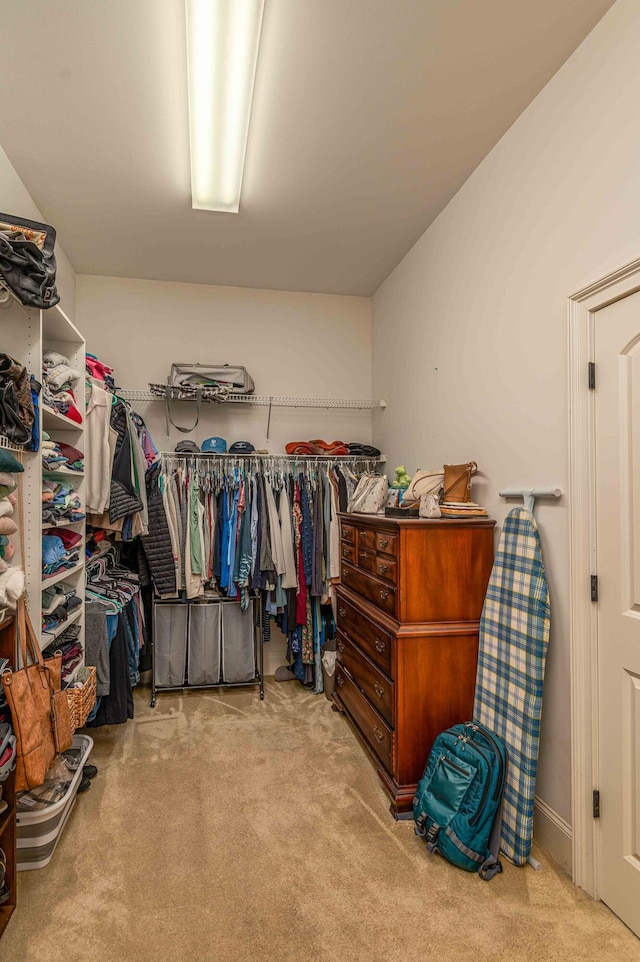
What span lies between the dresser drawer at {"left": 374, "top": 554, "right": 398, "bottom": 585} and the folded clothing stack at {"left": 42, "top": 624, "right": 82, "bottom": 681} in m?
1.51

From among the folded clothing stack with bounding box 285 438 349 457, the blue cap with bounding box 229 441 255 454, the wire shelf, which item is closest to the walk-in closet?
the blue cap with bounding box 229 441 255 454

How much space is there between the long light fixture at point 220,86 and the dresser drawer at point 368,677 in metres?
2.50

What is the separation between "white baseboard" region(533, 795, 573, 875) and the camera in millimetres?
1896

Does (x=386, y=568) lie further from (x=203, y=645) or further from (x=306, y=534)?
(x=203, y=645)

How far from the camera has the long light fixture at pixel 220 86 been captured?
1680mm

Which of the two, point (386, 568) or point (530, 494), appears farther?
point (386, 568)

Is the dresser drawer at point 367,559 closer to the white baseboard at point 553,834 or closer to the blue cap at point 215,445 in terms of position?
the white baseboard at point 553,834

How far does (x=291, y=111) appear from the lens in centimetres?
221

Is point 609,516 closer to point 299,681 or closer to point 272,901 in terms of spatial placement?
point 272,901

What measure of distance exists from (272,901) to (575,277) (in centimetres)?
242

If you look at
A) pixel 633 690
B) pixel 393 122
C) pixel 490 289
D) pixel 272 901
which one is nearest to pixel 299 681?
pixel 272 901

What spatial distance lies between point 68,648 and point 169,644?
116 cm

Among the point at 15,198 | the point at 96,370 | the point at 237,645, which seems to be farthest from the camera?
the point at 237,645

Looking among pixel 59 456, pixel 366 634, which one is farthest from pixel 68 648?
pixel 366 634
